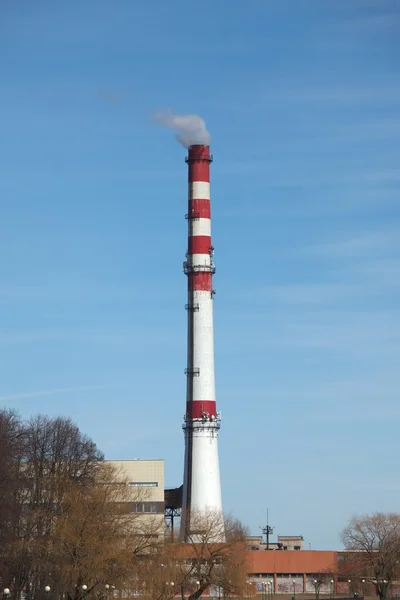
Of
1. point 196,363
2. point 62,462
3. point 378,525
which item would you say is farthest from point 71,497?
point 378,525

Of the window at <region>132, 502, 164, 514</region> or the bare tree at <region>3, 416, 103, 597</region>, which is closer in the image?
the bare tree at <region>3, 416, 103, 597</region>

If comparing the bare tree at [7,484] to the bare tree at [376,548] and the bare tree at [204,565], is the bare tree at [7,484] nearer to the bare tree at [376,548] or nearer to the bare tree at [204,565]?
the bare tree at [204,565]

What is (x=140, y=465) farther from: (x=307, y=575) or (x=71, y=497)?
(x=71, y=497)

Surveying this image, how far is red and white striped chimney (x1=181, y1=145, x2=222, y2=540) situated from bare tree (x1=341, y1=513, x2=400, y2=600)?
13.2 m

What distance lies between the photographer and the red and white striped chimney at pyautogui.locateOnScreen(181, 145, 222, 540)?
103875mm

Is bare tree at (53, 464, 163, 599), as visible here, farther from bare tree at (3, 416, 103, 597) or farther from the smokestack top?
the smokestack top

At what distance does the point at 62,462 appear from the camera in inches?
3381

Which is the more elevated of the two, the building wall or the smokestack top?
the smokestack top

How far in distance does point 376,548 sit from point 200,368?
21092 mm

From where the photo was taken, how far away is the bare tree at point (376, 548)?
10694 centimetres

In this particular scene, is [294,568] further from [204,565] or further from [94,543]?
[94,543]

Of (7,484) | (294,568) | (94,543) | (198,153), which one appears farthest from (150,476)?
(94,543)

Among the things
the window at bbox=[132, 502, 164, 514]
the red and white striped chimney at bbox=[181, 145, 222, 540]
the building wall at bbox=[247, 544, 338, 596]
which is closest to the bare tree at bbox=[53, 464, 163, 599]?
the red and white striped chimney at bbox=[181, 145, 222, 540]

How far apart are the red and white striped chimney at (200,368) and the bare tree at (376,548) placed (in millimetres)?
13172
